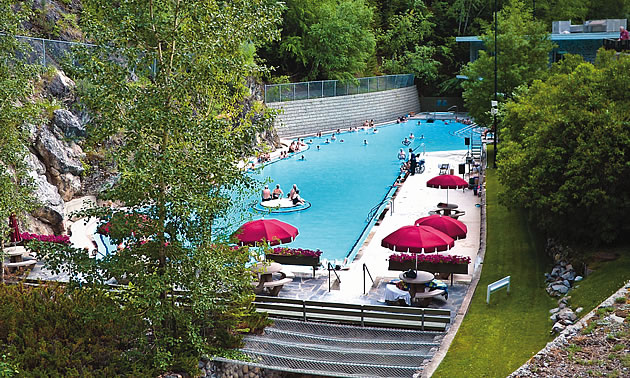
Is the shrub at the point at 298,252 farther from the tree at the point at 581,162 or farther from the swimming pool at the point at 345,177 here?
the tree at the point at 581,162

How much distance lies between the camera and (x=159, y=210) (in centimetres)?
1302

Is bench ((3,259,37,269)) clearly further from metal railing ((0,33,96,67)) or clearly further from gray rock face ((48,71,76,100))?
gray rock face ((48,71,76,100))

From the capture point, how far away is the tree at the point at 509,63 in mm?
40094

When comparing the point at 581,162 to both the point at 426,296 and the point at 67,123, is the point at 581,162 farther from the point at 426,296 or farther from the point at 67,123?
the point at 67,123

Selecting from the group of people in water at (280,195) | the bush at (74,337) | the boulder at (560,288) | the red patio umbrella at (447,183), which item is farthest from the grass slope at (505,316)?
the group of people in water at (280,195)

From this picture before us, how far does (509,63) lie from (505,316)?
27.5m

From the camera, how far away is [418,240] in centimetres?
1808

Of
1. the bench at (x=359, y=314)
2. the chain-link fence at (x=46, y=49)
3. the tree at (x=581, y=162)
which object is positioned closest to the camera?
the bench at (x=359, y=314)

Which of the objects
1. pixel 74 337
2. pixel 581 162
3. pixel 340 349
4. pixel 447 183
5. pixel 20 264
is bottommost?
pixel 340 349

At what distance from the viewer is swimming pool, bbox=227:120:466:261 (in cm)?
2858

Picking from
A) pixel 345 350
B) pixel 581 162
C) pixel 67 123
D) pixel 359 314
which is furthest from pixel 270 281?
pixel 67 123

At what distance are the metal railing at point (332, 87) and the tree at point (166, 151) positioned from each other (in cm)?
3986

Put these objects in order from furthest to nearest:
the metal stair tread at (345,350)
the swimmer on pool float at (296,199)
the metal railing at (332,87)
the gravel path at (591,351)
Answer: the metal railing at (332,87) < the swimmer on pool float at (296,199) < the metal stair tread at (345,350) < the gravel path at (591,351)

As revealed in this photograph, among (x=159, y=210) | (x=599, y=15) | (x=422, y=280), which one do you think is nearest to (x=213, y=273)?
(x=159, y=210)
